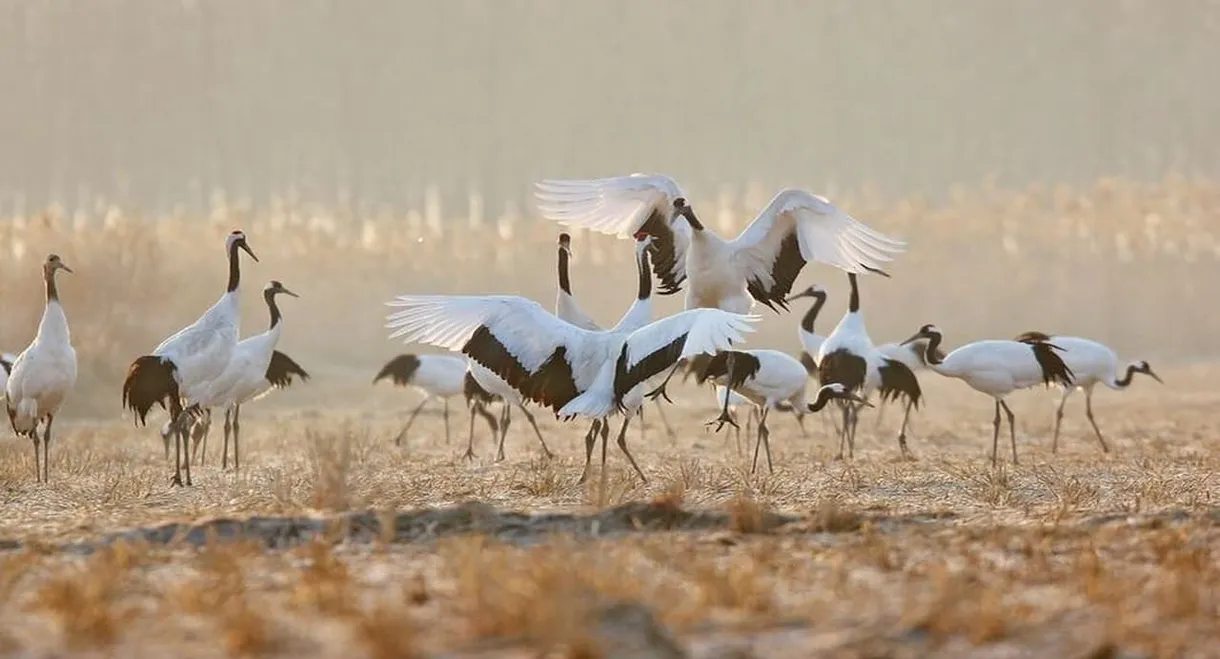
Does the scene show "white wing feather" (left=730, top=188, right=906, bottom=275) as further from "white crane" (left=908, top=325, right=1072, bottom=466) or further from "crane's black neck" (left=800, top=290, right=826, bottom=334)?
"crane's black neck" (left=800, top=290, right=826, bottom=334)

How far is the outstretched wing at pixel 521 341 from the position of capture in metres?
10.8

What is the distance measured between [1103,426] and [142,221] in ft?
57.0

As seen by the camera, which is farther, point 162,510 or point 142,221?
point 142,221

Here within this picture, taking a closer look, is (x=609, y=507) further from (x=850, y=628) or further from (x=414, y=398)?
(x=414, y=398)

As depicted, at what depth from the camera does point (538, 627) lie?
5.64 meters

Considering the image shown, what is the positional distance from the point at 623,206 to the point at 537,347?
7.84ft

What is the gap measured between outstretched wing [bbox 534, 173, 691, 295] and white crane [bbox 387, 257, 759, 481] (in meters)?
1.93

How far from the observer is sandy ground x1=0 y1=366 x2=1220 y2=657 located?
5.93 meters

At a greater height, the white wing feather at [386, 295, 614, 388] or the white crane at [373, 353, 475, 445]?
the white wing feather at [386, 295, 614, 388]

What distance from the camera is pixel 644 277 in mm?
11984

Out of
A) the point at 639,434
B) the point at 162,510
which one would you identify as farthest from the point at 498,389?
the point at 639,434

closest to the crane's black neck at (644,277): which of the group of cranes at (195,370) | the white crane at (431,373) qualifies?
the group of cranes at (195,370)

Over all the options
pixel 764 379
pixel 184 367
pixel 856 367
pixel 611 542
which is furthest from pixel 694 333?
pixel 856 367

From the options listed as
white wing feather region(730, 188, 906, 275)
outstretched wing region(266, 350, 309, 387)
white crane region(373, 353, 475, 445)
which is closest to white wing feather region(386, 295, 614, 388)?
white wing feather region(730, 188, 906, 275)
